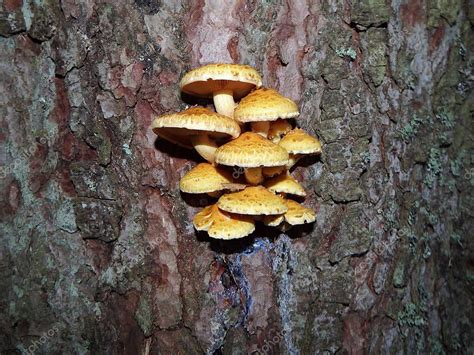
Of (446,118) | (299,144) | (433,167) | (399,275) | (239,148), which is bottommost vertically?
(399,275)

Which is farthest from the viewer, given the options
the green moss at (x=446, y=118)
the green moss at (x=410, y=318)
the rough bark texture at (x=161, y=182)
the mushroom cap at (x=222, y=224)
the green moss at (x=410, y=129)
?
the green moss at (x=446, y=118)

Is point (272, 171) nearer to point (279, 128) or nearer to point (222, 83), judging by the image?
point (279, 128)

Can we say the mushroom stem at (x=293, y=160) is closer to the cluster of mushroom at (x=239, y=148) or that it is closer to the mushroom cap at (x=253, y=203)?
the cluster of mushroom at (x=239, y=148)

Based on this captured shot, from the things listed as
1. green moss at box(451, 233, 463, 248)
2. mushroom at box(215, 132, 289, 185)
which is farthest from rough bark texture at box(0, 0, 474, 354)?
green moss at box(451, 233, 463, 248)

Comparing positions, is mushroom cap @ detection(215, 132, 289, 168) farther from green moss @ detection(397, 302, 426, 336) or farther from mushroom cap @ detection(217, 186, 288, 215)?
green moss @ detection(397, 302, 426, 336)

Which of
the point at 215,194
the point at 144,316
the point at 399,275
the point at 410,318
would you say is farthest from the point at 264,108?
the point at 410,318

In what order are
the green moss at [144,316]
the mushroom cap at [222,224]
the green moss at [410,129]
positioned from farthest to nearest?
the green moss at [410,129] < the green moss at [144,316] < the mushroom cap at [222,224]

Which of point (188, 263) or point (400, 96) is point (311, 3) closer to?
point (400, 96)

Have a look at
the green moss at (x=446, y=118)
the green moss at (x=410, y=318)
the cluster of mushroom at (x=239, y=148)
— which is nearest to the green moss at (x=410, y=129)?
the green moss at (x=446, y=118)
